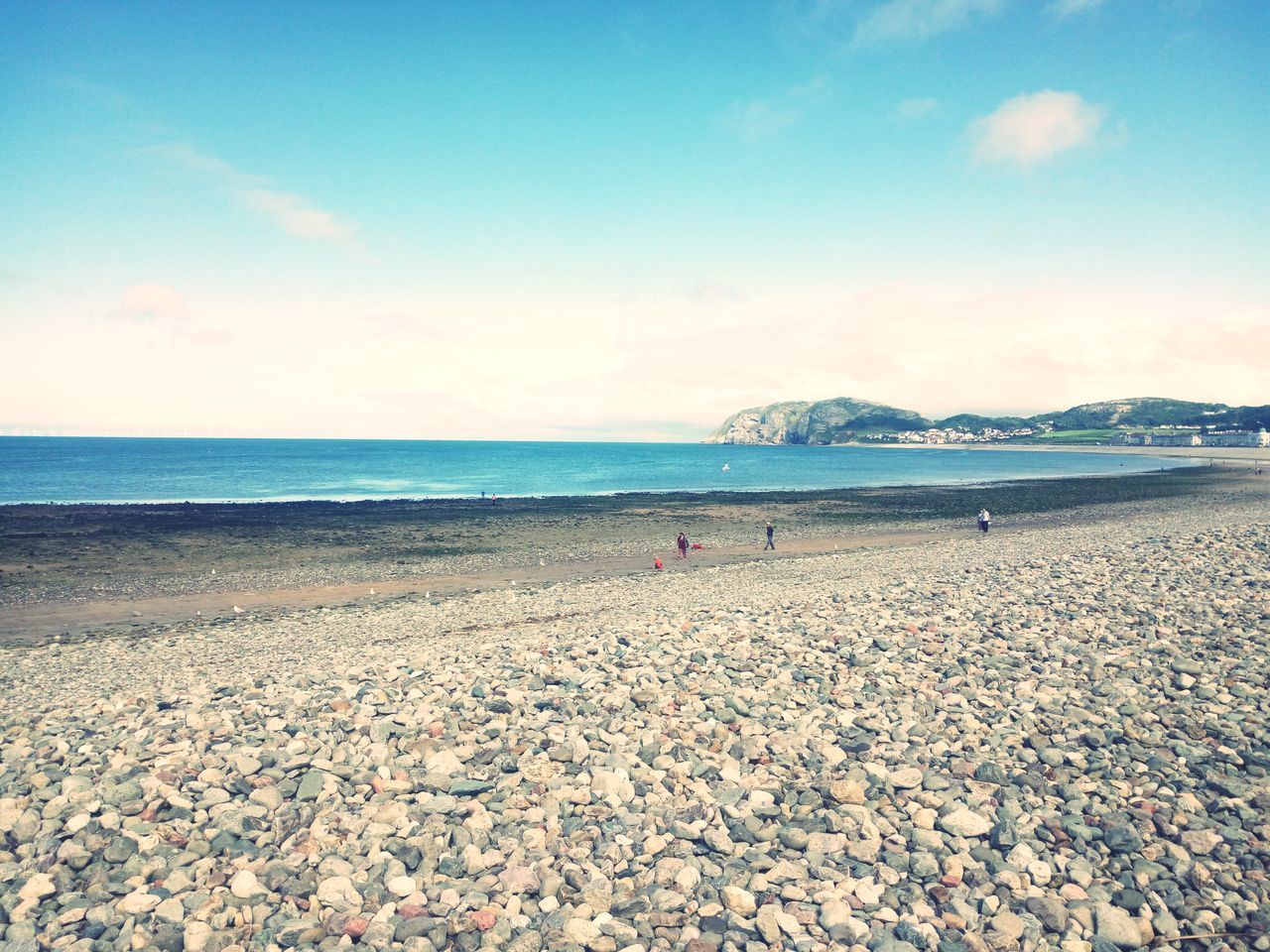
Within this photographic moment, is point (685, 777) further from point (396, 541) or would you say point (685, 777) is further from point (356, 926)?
point (396, 541)

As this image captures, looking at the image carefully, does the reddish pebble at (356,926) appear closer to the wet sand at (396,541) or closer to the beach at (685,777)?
the beach at (685,777)

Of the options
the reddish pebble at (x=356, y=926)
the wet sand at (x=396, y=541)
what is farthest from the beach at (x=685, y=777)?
the wet sand at (x=396, y=541)

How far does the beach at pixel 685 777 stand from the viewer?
6559mm

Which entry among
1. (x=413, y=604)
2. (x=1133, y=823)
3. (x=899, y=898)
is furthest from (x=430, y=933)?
(x=413, y=604)

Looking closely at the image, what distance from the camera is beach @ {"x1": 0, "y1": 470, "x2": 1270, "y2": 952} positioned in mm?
6559

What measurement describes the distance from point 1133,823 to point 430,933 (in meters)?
7.52

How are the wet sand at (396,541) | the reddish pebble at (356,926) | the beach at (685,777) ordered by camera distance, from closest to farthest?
the reddish pebble at (356,926) → the beach at (685,777) → the wet sand at (396,541)

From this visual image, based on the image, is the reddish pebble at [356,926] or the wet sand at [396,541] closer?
the reddish pebble at [356,926]

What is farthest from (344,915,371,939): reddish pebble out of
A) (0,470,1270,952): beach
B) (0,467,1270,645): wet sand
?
(0,467,1270,645): wet sand

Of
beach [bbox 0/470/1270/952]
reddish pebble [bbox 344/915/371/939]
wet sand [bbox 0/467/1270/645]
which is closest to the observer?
reddish pebble [bbox 344/915/371/939]

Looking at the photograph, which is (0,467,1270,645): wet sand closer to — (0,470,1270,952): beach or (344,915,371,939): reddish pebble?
(0,470,1270,952): beach

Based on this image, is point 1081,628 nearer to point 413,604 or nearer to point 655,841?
point 655,841

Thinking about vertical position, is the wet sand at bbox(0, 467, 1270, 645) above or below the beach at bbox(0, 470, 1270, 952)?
below

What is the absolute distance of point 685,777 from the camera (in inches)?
355
